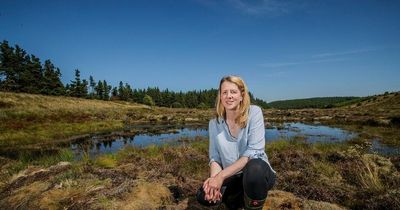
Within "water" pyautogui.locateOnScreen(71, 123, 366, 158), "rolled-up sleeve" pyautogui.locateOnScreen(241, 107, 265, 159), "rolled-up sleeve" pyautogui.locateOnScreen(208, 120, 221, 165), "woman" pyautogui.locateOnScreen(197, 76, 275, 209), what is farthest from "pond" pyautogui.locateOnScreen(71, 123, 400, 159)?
"rolled-up sleeve" pyautogui.locateOnScreen(241, 107, 265, 159)

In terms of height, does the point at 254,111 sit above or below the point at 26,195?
above

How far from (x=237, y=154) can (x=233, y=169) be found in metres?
0.49

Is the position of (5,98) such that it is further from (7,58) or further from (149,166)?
(149,166)

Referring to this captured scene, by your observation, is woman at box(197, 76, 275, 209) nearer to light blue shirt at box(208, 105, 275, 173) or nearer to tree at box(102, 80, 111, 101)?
light blue shirt at box(208, 105, 275, 173)

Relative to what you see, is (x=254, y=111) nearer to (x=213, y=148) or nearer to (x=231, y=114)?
(x=231, y=114)

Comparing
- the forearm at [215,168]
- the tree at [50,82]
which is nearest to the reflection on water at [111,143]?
the forearm at [215,168]

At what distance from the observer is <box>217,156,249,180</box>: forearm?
356 centimetres

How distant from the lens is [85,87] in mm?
95375

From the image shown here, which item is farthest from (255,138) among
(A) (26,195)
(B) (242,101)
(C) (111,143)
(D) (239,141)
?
(C) (111,143)

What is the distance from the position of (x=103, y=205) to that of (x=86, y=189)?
3.99 feet

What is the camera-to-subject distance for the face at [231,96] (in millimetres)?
3961

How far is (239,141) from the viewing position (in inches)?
156

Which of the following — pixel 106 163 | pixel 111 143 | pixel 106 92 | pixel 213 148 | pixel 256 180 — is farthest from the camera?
pixel 106 92

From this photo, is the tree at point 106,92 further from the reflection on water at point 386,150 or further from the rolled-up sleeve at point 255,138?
the rolled-up sleeve at point 255,138
